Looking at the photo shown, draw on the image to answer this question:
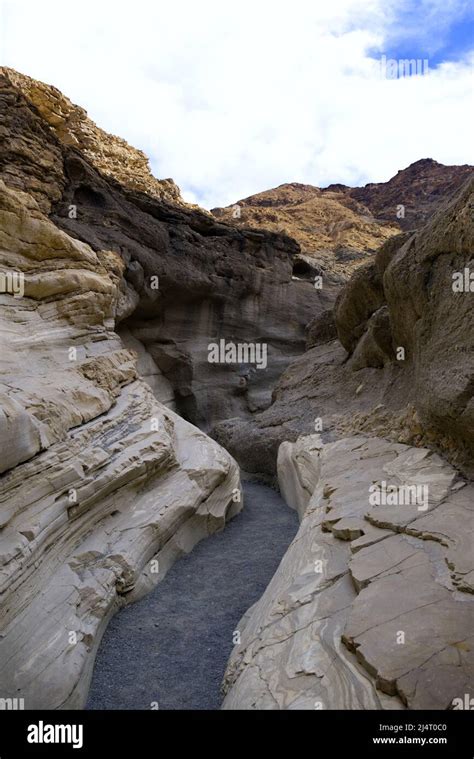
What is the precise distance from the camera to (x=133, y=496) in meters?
7.28

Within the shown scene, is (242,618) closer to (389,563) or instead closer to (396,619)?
(389,563)

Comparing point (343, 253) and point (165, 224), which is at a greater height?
point (343, 253)

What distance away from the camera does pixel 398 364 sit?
10.2 m

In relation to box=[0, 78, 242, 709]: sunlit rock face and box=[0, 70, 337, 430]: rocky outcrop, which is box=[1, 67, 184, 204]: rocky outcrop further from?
box=[0, 78, 242, 709]: sunlit rock face

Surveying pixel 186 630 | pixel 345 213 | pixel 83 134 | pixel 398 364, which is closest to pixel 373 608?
pixel 186 630

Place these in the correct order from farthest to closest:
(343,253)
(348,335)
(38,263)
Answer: (343,253) → (348,335) → (38,263)

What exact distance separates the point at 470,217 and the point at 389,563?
414 cm

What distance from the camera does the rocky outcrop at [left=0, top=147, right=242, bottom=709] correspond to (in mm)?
4516

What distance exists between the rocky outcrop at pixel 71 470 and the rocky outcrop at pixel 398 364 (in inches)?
131

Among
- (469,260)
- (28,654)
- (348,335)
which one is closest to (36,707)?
(28,654)

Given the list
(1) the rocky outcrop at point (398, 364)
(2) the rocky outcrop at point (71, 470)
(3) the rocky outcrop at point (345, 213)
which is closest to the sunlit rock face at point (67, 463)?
(2) the rocky outcrop at point (71, 470)

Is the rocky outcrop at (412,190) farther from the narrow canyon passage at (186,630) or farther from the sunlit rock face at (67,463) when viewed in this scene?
the narrow canyon passage at (186,630)

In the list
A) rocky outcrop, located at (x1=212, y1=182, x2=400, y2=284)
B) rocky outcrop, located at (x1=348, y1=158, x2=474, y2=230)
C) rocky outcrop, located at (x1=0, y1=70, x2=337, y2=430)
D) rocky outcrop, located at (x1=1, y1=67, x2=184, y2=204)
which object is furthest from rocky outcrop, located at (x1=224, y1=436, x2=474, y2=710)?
rocky outcrop, located at (x1=348, y1=158, x2=474, y2=230)
